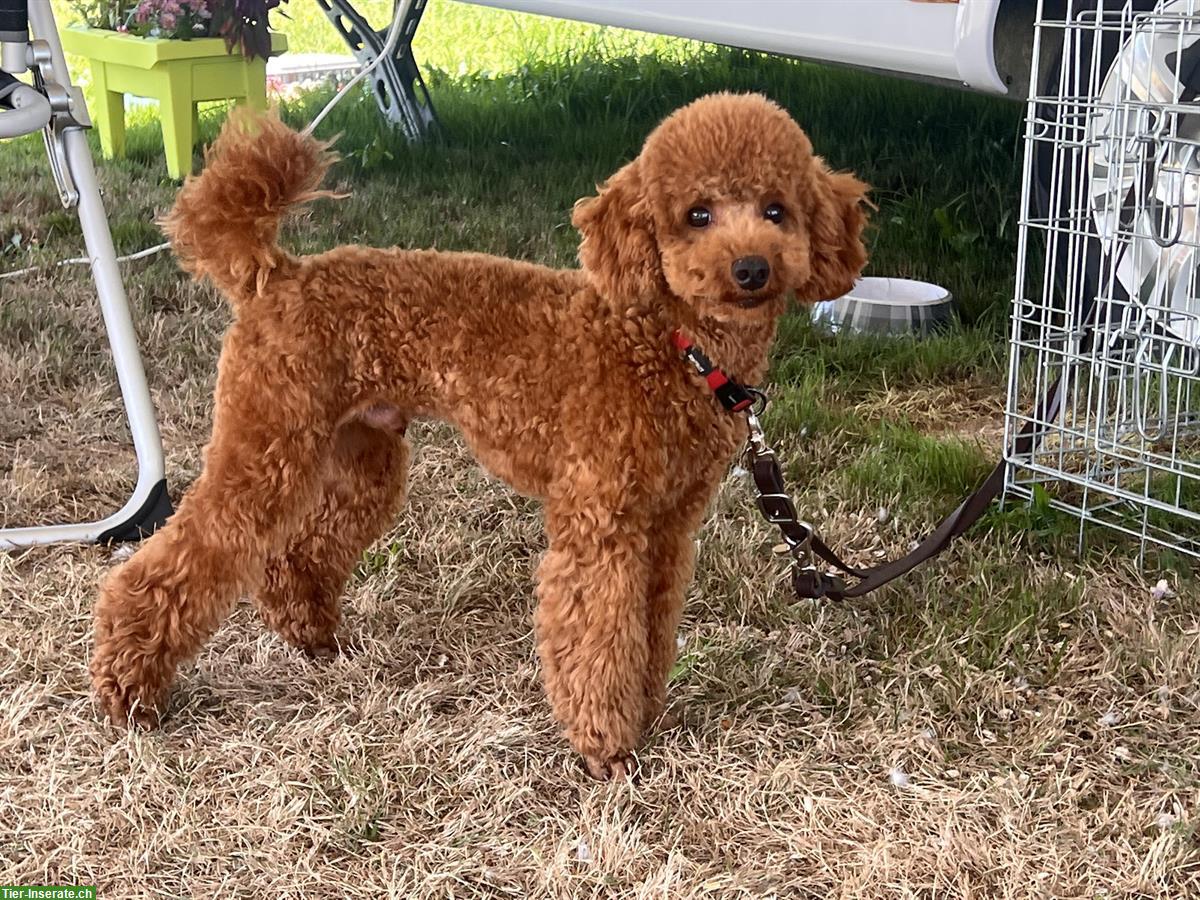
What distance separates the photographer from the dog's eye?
5.50 ft

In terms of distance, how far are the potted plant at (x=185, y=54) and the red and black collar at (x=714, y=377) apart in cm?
362

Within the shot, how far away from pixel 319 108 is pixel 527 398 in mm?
4411

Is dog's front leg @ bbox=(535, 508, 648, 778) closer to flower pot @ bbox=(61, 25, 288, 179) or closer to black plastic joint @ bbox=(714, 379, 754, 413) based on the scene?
black plastic joint @ bbox=(714, 379, 754, 413)

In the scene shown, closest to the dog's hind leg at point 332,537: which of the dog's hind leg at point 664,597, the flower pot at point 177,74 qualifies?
the dog's hind leg at point 664,597

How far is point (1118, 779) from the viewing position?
192 centimetres

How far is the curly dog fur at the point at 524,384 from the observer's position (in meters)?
1.73

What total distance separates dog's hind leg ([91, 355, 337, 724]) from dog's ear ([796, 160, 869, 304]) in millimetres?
713

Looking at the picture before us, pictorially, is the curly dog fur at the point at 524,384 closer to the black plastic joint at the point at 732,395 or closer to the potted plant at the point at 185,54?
the black plastic joint at the point at 732,395

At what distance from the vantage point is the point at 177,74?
499 centimetres

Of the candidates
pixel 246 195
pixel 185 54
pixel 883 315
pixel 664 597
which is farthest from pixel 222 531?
pixel 185 54

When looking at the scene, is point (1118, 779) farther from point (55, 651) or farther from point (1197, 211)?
point (55, 651)

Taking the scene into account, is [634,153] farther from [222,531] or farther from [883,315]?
[222,531]

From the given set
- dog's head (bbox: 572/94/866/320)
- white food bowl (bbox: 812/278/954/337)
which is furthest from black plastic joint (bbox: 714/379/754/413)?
white food bowl (bbox: 812/278/954/337)

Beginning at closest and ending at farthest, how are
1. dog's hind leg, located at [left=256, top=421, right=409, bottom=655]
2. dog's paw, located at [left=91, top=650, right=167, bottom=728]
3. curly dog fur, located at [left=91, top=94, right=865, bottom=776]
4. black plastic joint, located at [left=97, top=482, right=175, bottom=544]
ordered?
curly dog fur, located at [left=91, top=94, right=865, bottom=776] → dog's paw, located at [left=91, top=650, right=167, bottom=728] → dog's hind leg, located at [left=256, top=421, right=409, bottom=655] → black plastic joint, located at [left=97, top=482, right=175, bottom=544]
